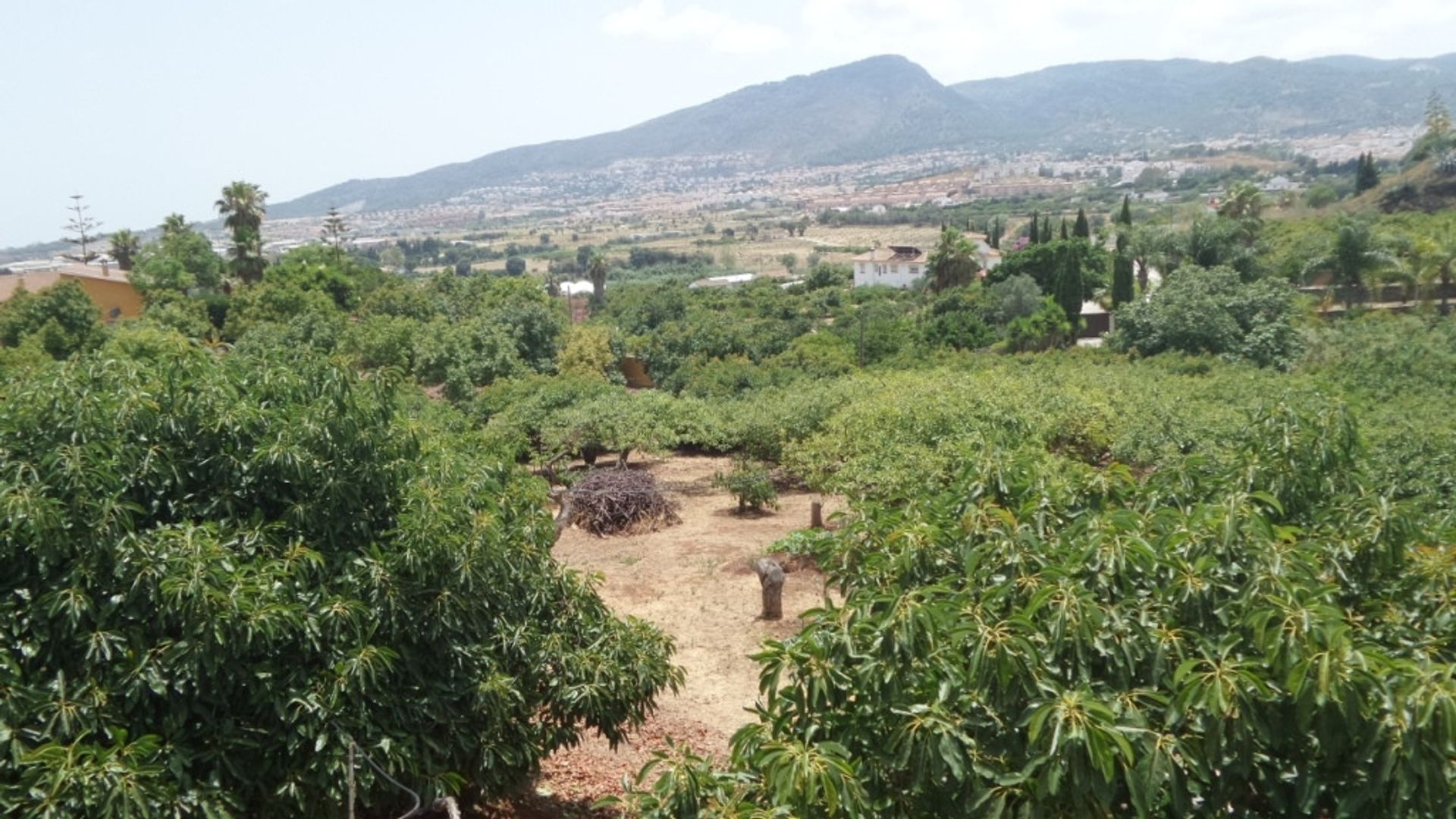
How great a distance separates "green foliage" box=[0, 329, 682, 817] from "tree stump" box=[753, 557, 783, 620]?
604 centimetres

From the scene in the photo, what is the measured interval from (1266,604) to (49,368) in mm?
7088

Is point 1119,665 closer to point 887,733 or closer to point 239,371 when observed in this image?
point 887,733

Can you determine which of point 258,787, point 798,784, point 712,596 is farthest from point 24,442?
point 712,596

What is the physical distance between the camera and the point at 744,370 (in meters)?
30.3

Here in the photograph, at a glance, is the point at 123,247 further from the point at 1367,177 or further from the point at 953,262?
the point at 1367,177

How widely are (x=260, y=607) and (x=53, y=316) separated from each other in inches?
1375

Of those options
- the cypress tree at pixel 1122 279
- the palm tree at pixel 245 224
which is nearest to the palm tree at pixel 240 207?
the palm tree at pixel 245 224

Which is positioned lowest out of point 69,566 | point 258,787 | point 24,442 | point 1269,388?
point 1269,388

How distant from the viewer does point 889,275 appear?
78.4 metres

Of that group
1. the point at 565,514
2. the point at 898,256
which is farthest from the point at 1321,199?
the point at 565,514

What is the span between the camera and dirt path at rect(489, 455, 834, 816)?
9742 millimetres

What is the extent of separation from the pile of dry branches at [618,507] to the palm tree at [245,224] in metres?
33.9

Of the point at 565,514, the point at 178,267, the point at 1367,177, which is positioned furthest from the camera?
the point at 1367,177

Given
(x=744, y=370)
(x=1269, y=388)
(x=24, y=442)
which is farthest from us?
(x=744, y=370)
